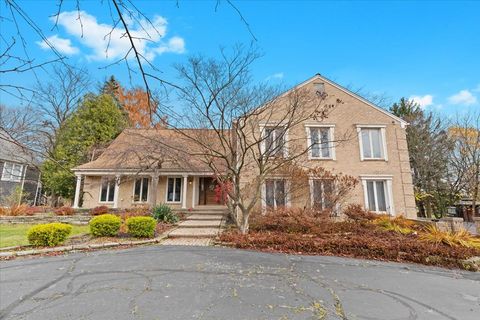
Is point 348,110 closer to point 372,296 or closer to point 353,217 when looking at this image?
point 353,217

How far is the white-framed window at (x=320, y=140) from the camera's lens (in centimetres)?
1496

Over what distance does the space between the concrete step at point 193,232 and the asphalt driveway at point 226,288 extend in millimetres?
2733

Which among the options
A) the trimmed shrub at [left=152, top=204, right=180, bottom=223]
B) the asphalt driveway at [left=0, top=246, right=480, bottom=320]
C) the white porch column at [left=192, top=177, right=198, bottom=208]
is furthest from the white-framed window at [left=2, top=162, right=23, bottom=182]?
the white porch column at [left=192, top=177, right=198, bottom=208]

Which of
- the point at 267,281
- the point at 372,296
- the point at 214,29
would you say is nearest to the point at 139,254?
the point at 267,281

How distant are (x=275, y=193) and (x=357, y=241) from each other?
5626 millimetres

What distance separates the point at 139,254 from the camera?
786cm

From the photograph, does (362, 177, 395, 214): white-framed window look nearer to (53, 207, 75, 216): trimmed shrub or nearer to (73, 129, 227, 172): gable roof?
(73, 129, 227, 172): gable roof

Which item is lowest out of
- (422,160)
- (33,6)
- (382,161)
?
(33,6)

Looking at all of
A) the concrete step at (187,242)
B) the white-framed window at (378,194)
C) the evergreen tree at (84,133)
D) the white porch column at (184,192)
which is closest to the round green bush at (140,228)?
the concrete step at (187,242)

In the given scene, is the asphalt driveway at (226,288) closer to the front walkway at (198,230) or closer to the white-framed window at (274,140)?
the front walkway at (198,230)

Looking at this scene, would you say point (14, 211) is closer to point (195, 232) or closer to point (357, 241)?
point (195, 232)

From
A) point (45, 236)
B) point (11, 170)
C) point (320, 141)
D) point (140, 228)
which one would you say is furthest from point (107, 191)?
point (320, 141)

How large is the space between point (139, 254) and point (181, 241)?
216 centimetres

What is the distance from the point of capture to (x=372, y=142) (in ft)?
50.1
